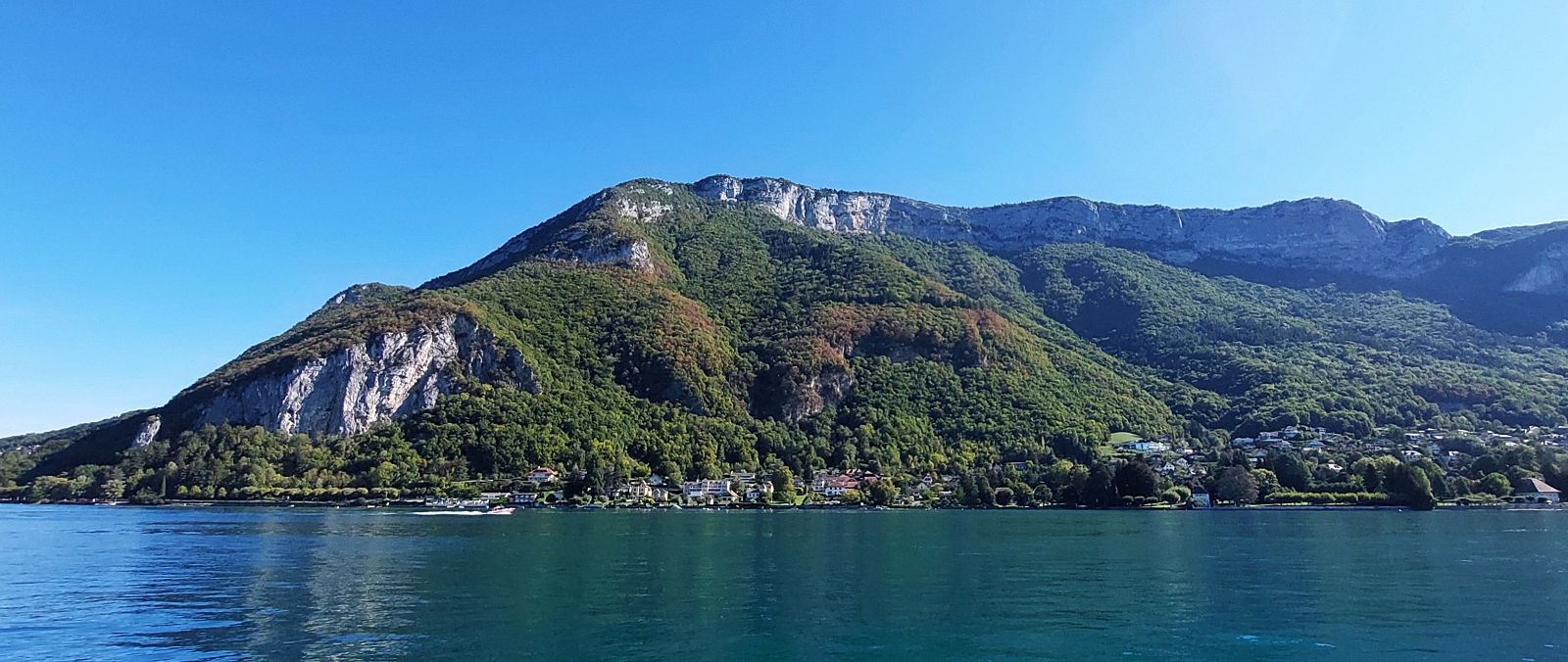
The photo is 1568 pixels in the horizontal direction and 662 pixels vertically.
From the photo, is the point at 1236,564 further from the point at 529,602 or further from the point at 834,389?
the point at 834,389

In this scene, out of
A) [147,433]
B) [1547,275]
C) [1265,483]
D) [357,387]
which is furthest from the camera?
[1547,275]

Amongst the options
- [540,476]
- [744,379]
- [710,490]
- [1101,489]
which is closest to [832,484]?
[710,490]

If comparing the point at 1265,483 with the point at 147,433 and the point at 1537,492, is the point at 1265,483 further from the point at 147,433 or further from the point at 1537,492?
the point at 147,433

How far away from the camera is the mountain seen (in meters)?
123

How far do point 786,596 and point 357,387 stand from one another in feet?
373

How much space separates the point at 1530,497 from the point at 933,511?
62842 mm

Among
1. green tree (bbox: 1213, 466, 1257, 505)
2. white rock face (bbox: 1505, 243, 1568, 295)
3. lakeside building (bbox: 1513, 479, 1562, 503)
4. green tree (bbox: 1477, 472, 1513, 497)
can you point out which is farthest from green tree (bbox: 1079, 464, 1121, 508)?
white rock face (bbox: 1505, 243, 1568, 295)

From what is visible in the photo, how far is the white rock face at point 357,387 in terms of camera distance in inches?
4909

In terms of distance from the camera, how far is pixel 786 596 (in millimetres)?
30094

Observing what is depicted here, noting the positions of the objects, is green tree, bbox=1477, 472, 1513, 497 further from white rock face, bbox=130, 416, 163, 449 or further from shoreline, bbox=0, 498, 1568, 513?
white rock face, bbox=130, 416, 163, 449

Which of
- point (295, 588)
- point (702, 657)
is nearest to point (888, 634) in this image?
point (702, 657)

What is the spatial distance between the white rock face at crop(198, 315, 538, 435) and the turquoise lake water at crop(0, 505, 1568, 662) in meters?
67.5

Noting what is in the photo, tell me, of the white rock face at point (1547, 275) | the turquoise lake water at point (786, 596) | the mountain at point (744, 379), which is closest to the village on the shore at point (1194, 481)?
the mountain at point (744, 379)

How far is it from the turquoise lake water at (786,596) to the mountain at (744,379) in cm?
6625
